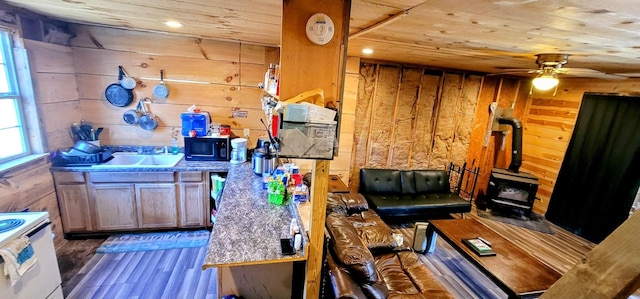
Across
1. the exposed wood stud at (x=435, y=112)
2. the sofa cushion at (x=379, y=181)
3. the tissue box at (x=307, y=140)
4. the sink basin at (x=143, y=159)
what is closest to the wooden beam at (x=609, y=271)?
the tissue box at (x=307, y=140)

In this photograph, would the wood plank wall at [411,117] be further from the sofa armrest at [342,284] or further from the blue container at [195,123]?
the sofa armrest at [342,284]

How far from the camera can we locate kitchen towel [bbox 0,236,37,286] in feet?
5.41

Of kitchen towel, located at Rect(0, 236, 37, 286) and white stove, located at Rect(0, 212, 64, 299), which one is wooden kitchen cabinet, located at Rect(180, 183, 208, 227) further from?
kitchen towel, located at Rect(0, 236, 37, 286)

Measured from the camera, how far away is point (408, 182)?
14.6ft

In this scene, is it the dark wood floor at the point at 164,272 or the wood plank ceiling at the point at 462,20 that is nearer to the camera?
the wood plank ceiling at the point at 462,20

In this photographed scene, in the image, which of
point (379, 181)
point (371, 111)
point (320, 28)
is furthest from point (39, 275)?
point (371, 111)

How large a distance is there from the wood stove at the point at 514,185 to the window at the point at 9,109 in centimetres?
616

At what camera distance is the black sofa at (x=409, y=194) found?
12.9 feet

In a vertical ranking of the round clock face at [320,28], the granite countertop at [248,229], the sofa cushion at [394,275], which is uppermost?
the round clock face at [320,28]

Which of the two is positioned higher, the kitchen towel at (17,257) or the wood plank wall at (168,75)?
the wood plank wall at (168,75)

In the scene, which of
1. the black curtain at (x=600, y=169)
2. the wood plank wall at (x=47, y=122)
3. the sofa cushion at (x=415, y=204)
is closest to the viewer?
the wood plank wall at (x=47, y=122)

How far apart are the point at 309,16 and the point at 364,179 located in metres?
3.30

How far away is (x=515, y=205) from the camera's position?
4.48m

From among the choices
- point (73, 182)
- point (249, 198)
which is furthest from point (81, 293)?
point (249, 198)
